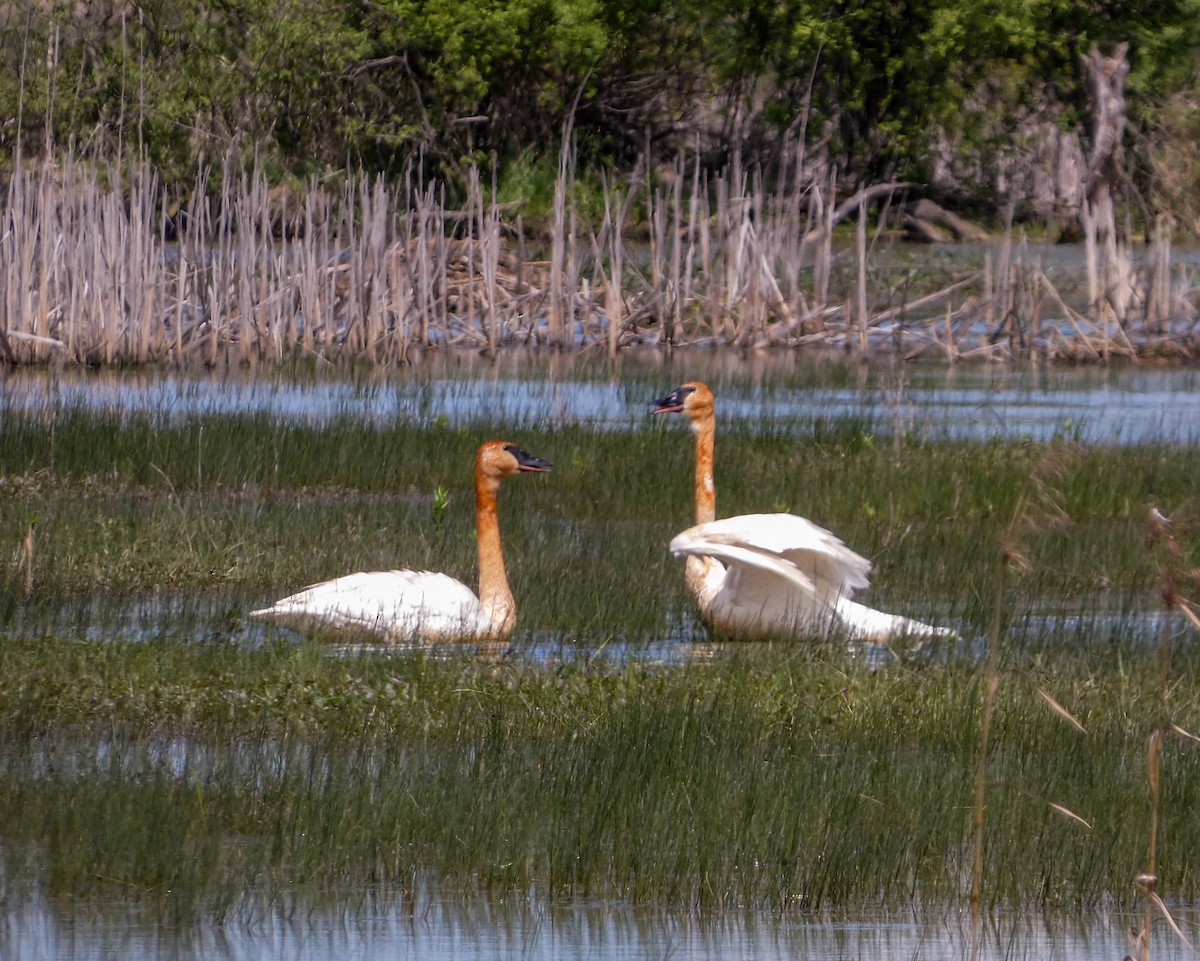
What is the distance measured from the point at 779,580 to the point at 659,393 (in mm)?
10936

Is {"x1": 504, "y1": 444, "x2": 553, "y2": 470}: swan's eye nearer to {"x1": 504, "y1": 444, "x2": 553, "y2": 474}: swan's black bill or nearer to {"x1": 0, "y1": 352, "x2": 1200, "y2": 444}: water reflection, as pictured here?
{"x1": 504, "y1": 444, "x2": 553, "y2": 474}: swan's black bill

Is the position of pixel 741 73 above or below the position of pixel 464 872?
above

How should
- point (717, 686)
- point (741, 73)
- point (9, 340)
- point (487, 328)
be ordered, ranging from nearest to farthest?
point (717, 686)
point (9, 340)
point (487, 328)
point (741, 73)

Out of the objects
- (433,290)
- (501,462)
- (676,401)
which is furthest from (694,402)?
(433,290)

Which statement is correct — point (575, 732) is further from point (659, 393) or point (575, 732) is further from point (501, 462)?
point (659, 393)

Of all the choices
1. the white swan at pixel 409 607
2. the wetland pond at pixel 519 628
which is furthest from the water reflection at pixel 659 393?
the white swan at pixel 409 607

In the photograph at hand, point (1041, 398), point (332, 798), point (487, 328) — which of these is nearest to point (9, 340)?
point (487, 328)

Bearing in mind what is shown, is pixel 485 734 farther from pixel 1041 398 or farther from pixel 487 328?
pixel 487 328

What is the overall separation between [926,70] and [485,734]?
36.6m

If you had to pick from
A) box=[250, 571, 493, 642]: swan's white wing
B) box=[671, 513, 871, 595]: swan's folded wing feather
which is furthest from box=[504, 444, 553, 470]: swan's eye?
box=[671, 513, 871, 595]: swan's folded wing feather

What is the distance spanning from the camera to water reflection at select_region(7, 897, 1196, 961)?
5.32 metres

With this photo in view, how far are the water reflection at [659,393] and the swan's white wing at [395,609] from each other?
685 centimetres

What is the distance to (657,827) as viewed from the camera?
6.05 m

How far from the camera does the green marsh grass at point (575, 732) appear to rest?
5852 millimetres
